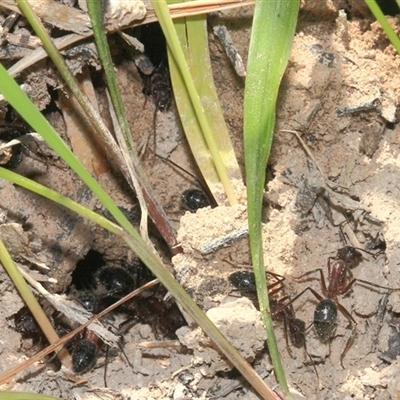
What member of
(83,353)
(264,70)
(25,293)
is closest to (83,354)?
(83,353)

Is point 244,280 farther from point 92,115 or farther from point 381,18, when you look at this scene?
point 381,18

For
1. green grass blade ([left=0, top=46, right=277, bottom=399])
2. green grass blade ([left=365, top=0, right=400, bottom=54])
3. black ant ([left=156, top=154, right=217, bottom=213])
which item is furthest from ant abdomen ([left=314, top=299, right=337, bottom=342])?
green grass blade ([left=365, top=0, right=400, bottom=54])

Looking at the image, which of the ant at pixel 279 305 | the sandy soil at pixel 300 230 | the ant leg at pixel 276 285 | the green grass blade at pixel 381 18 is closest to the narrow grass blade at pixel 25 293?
the sandy soil at pixel 300 230

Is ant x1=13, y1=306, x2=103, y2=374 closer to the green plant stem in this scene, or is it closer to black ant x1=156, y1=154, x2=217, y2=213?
the green plant stem

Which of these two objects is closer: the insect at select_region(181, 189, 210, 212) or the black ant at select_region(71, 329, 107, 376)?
the black ant at select_region(71, 329, 107, 376)

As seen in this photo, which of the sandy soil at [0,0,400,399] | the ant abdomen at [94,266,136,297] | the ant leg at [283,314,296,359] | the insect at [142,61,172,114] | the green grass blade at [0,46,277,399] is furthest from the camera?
the ant abdomen at [94,266,136,297]

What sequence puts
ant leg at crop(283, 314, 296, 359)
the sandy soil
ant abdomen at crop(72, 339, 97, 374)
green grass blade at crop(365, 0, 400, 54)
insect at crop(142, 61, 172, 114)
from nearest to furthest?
green grass blade at crop(365, 0, 400, 54) < the sandy soil < ant leg at crop(283, 314, 296, 359) < ant abdomen at crop(72, 339, 97, 374) < insect at crop(142, 61, 172, 114)
